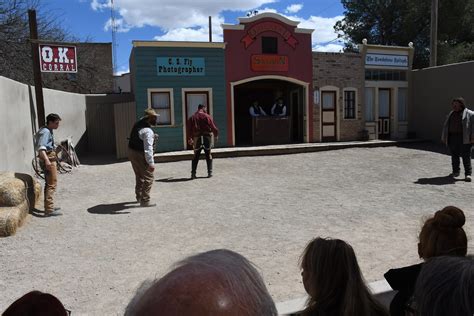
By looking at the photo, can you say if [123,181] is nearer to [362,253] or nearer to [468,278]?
[362,253]

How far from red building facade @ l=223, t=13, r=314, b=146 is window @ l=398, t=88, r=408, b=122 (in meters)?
4.36

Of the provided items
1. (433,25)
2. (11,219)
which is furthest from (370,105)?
(11,219)

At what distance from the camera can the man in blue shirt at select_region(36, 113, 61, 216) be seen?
21.8 feet

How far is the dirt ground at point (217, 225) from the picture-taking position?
14.1 feet

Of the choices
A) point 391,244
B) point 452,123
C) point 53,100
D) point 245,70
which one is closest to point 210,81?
point 245,70

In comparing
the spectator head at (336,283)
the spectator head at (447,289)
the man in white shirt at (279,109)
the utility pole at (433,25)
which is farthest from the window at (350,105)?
the spectator head at (447,289)

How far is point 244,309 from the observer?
3.09 feet

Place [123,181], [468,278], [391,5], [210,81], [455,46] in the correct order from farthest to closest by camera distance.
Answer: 1. [391,5]
2. [455,46]
3. [210,81]
4. [123,181]
5. [468,278]

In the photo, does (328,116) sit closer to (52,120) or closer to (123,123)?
(123,123)

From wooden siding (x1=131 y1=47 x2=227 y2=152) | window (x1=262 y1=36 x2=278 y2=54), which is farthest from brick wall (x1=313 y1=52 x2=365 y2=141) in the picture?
wooden siding (x1=131 y1=47 x2=227 y2=152)

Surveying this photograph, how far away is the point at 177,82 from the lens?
14711mm

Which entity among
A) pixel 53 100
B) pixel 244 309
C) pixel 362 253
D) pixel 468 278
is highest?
pixel 53 100

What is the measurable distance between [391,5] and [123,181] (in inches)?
1040

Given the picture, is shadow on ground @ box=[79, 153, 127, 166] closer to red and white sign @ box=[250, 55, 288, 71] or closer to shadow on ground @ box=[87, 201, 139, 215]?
red and white sign @ box=[250, 55, 288, 71]
